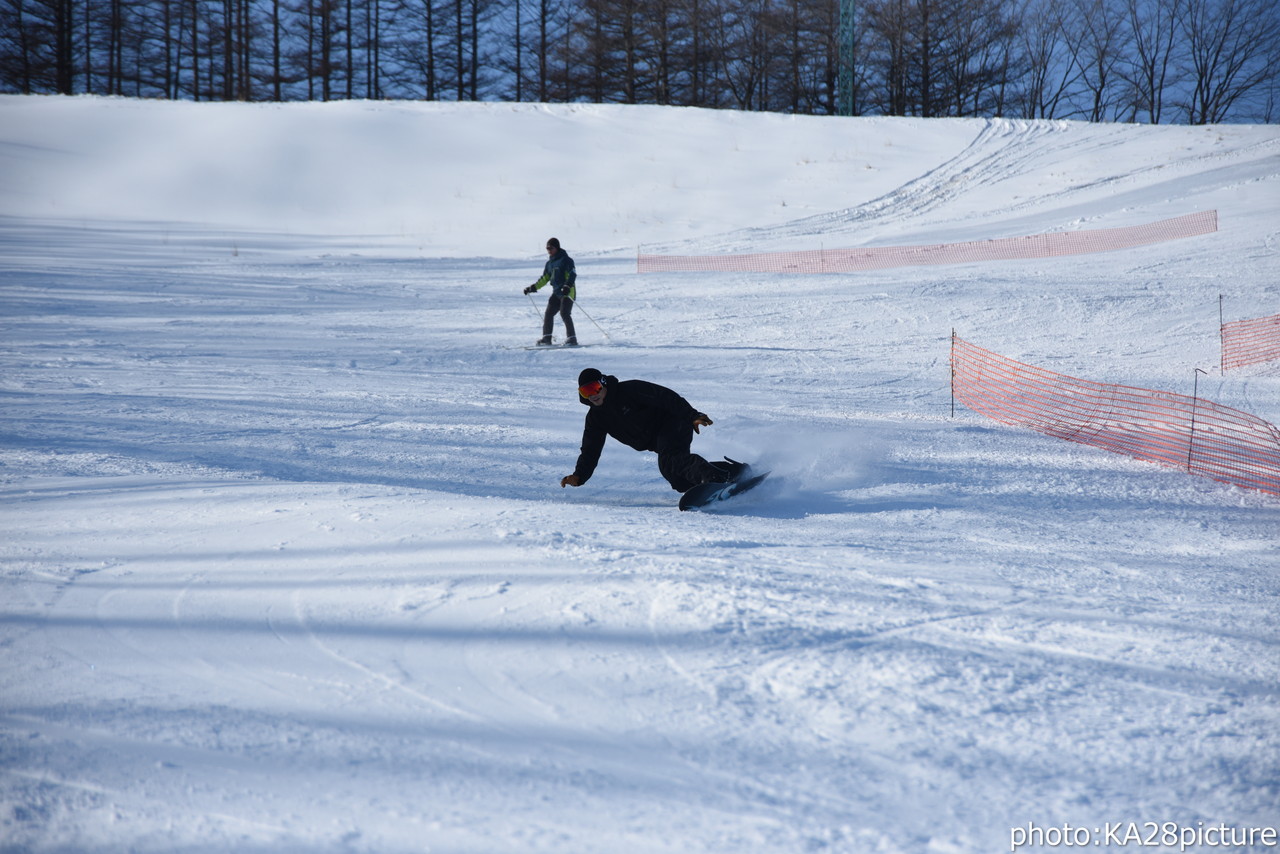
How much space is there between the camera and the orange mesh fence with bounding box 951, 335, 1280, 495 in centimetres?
704

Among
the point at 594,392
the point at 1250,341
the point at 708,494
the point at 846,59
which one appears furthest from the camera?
the point at 846,59

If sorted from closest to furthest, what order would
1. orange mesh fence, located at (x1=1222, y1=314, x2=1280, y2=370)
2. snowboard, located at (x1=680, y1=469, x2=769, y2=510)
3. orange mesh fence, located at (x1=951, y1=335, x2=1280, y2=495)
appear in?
snowboard, located at (x1=680, y1=469, x2=769, y2=510) → orange mesh fence, located at (x1=951, y1=335, x2=1280, y2=495) → orange mesh fence, located at (x1=1222, y1=314, x2=1280, y2=370)

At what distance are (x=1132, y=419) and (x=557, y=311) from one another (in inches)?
288

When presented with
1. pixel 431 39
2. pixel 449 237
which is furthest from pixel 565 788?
pixel 431 39

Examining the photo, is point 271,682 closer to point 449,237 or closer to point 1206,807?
point 1206,807

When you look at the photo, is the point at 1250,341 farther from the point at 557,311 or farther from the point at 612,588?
the point at 612,588

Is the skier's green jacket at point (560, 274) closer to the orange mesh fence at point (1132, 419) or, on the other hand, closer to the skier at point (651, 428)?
the orange mesh fence at point (1132, 419)

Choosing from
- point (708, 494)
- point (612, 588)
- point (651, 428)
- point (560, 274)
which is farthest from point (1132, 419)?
point (560, 274)

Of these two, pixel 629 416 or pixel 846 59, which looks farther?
pixel 846 59

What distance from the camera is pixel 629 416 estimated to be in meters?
6.03

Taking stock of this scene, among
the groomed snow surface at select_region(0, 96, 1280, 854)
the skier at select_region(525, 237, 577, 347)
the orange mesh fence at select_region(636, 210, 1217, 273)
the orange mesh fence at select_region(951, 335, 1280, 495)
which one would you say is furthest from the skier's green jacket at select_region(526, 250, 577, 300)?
the orange mesh fence at select_region(636, 210, 1217, 273)

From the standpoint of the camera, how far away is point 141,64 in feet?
135

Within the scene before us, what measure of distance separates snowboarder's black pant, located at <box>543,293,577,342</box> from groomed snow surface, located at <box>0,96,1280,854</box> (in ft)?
1.46

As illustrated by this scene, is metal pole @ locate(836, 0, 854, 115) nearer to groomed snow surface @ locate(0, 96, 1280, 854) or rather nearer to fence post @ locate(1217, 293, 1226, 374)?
groomed snow surface @ locate(0, 96, 1280, 854)
